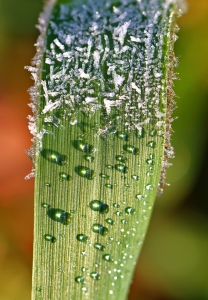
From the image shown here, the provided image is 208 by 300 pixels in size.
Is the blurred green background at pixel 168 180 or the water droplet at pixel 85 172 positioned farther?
the blurred green background at pixel 168 180

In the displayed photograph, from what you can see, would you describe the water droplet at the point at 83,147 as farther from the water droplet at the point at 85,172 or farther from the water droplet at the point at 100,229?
the water droplet at the point at 100,229

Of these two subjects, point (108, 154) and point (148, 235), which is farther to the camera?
point (148, 235)

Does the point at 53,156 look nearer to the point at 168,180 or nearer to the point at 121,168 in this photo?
the point at 121,168

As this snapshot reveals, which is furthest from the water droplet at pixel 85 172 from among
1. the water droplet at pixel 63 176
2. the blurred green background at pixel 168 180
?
the blurred green background at pixel 168 180

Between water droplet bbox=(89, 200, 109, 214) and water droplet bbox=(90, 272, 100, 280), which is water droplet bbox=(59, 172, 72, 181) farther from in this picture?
water droplet bbox=(90, 272, 100, 280)
